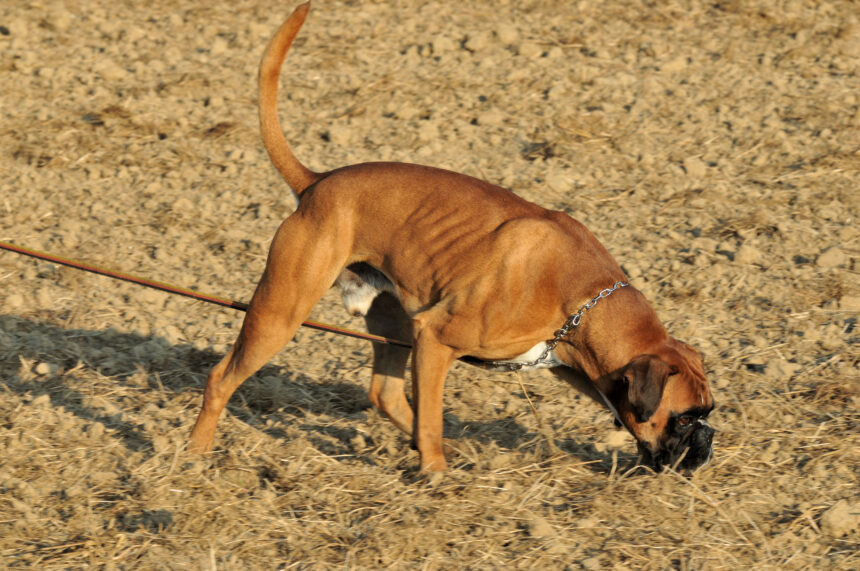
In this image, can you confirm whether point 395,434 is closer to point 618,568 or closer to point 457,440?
point 457,440

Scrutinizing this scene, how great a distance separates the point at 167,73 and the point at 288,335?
624cm

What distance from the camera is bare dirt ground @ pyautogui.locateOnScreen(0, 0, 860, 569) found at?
5.21 m

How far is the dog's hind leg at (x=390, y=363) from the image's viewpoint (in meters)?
6.25

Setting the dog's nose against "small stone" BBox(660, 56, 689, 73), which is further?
"small stone" BBox(660, 56, 689, 73)

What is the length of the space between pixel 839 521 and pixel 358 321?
3701mm

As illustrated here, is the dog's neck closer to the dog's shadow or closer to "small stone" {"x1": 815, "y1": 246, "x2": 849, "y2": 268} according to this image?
the dog's shadow

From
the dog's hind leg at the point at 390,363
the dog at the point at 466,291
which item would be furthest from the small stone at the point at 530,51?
the dog at the point at 466,291

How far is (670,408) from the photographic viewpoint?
521 centimetres

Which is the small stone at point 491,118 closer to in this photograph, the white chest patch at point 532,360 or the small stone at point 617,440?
the small stone at point 617,440

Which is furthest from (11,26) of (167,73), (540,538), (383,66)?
(540,538)

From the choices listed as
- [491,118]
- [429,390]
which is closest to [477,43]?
[491,118]

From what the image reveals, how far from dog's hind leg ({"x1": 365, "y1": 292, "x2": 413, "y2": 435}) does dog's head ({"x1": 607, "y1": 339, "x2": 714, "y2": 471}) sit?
54.9 inches

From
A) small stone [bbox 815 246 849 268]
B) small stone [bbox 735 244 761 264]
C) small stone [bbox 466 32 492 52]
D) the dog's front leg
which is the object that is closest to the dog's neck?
the dog's front leg

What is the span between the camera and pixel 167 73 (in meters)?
11.1
